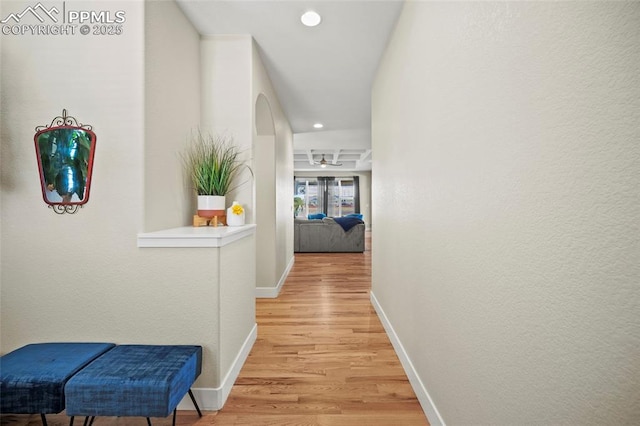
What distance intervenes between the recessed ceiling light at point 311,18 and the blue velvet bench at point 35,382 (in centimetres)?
248

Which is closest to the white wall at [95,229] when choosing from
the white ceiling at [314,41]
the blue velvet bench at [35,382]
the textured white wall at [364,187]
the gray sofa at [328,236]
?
the blue velvet bench at [35,382]

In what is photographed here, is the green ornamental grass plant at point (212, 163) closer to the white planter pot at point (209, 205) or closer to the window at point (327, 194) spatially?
the white planter pot at point (209, 205)

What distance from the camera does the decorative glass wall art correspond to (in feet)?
5.21

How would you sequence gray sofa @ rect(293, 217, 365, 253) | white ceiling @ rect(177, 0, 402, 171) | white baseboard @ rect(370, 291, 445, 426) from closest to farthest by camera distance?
white baseboard @ rect(370, 291, 445, 426) < white ceiling @ rect(177, 0, 402, 171) < gray sofa @ rect(293, 217, 365, 253)

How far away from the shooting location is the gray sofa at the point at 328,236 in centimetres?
686

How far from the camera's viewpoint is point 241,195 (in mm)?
2461

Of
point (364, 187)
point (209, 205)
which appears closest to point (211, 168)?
point (209, 205)

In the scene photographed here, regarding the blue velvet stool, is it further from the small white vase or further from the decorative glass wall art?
the small white vase

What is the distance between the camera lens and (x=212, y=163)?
2.19 metres

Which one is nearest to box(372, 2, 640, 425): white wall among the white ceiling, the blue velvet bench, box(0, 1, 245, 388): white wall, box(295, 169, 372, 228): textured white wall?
the white ceiling

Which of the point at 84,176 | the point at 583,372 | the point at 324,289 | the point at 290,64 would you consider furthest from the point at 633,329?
the point at 324,289

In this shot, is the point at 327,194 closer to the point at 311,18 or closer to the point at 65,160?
the point at 311,18

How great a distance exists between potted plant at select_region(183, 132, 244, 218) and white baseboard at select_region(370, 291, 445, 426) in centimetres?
163

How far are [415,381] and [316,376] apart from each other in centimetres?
62
